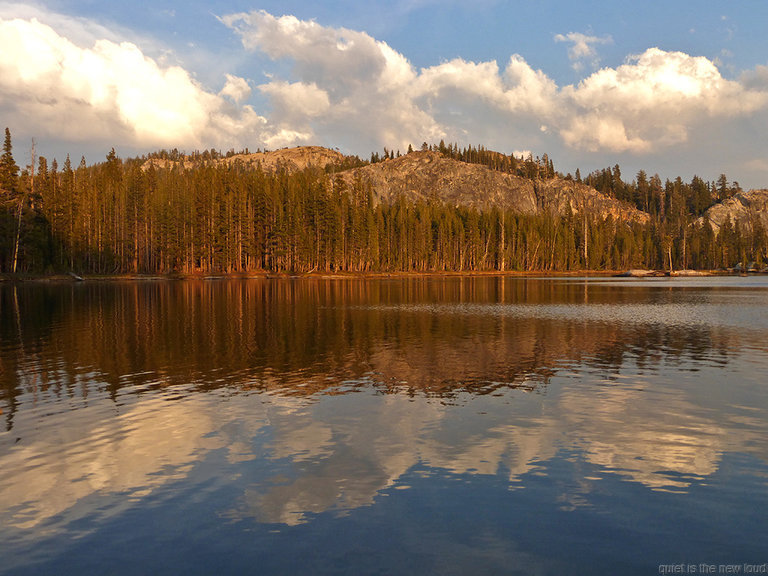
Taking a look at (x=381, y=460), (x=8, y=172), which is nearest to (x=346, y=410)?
(x=381, y=460)

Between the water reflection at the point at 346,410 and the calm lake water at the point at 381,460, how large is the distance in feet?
0.30

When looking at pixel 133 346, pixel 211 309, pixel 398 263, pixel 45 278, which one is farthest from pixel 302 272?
pixel 133 346

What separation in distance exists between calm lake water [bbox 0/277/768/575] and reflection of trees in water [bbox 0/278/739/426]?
259mm

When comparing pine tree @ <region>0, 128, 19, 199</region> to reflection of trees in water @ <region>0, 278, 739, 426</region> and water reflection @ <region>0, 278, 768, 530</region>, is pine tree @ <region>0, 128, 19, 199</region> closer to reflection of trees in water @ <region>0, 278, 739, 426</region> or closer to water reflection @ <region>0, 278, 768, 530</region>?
reflection of trees in water @ <region>0, 278, 739, 426</region>

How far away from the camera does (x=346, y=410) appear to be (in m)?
18.4

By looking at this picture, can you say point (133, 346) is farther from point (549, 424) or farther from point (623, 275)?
point (623, 275)

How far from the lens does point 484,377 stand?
77.9 ft

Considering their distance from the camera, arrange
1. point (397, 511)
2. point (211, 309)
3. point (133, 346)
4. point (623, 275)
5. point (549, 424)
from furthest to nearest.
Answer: point (623, 275), point (211, 309), point (133, 346), point (549, 424), point (397, 511)

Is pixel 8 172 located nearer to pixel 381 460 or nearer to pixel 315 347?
pixel 315 347

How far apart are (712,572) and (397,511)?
551 centimetres

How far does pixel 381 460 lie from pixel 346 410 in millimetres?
4971

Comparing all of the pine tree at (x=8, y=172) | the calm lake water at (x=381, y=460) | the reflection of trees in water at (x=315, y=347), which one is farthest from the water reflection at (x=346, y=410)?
the pine tree at (x=8, y=172)

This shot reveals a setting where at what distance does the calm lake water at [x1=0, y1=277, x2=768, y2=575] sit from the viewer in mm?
9375

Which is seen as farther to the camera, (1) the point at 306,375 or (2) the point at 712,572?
(1) the point at 306,375
